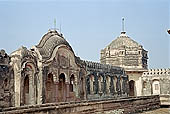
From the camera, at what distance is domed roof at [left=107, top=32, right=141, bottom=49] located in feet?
109

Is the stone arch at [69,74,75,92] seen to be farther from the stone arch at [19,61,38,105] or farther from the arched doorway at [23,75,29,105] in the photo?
the stone arch at [19,61,38,105]

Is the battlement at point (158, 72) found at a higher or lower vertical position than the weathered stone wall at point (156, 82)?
higher

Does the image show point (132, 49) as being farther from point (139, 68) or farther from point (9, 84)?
point (9, 84)

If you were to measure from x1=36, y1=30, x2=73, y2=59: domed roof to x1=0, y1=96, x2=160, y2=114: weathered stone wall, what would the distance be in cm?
720

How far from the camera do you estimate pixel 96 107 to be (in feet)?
44.6

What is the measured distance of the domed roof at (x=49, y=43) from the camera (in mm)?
20422

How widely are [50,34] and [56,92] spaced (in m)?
4.95

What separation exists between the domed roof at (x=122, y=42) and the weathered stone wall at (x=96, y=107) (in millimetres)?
12669

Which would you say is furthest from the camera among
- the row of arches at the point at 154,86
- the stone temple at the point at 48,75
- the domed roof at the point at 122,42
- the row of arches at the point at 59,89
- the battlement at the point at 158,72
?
the domed roof at the point at 122,42

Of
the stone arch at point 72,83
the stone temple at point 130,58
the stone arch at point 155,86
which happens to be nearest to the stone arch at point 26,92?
the stone arch at point 72,83

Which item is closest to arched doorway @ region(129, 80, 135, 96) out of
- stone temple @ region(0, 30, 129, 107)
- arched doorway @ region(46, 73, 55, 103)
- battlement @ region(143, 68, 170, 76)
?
battlement @ region(143, 68, 170, 76)

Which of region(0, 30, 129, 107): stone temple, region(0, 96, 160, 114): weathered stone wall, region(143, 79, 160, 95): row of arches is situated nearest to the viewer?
region(0, 96, 160, 114): weathered stone wall

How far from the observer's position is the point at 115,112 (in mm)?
15031

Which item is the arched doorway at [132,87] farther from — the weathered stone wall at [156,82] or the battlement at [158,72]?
the battlement at [158,72]
